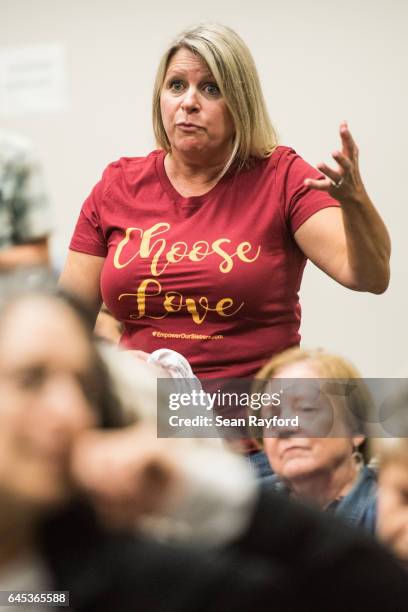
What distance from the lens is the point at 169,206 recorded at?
1027 mm

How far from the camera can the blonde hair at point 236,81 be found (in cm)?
101

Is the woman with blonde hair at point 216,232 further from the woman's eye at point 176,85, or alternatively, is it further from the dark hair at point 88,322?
the dark hair at point 88,322

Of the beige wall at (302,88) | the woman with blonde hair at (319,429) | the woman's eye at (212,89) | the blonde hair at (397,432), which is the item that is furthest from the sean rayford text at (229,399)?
the beige wall at (302,88)

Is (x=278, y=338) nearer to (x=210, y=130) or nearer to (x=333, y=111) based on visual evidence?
(x=210, y=130)

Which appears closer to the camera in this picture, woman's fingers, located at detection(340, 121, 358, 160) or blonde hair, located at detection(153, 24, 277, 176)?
woman's fingers, located at detection(340, 121, 358, 160)

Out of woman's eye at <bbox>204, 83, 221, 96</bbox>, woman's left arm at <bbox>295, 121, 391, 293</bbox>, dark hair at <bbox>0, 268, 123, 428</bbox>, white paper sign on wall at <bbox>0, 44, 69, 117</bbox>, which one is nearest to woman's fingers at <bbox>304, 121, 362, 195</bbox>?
woman's left arm at <bbox>295, 121, 391, 293</bbox>

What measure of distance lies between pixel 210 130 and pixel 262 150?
0.07m

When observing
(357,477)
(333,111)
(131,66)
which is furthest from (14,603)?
(131,66)

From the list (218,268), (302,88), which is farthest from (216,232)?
(302,88)

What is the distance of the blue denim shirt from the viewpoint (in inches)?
23.4

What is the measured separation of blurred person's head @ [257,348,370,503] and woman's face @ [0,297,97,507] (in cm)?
45

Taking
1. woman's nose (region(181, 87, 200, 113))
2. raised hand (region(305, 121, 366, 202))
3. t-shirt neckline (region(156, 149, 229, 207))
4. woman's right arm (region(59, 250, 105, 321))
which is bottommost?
woman's right arm (region(59, 250, 105, 321))

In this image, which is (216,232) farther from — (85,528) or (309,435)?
(85,528)

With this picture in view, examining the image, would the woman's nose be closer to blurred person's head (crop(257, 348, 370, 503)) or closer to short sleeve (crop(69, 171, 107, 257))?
short sleeve (crop(69, 171, 107, 257))
